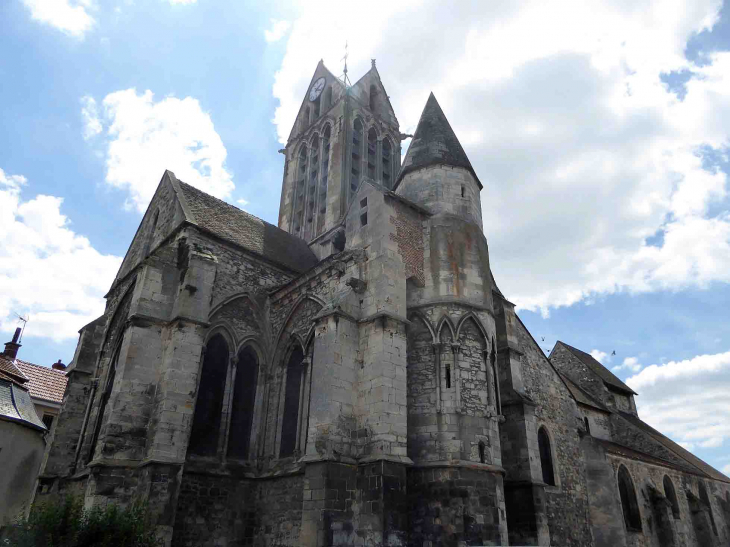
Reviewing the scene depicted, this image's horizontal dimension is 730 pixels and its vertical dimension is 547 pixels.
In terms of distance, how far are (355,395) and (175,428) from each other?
4296 millimetres

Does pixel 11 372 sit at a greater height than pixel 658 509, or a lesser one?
greater

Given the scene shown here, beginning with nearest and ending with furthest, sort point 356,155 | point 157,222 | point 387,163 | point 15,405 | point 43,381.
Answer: point 15,405
point 157,222
point 43,381
point 356,155
point 387,163

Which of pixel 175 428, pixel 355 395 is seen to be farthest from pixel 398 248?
pixel 175 428

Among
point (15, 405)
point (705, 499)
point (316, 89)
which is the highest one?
point (316, 89)

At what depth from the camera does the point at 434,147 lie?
50.3 feet

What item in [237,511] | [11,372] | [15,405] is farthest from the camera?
[11,372]

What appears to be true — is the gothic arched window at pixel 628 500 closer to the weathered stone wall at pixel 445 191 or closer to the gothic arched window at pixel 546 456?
the gothic arched window at pixel 546 456

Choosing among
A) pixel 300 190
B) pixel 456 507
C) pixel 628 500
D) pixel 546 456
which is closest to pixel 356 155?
pixel 300 190

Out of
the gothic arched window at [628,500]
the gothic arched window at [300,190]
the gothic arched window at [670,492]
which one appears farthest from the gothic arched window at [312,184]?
the gothic arched window at [670,492]

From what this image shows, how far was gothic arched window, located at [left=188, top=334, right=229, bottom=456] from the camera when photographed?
1288 centimetres

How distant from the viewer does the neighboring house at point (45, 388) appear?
21484 millimetres

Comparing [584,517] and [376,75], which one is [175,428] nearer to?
[584,517]

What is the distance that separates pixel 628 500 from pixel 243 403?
14.4m

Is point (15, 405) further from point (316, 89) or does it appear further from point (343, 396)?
point (316, 89)
